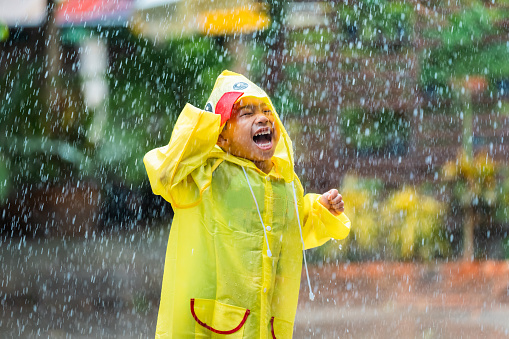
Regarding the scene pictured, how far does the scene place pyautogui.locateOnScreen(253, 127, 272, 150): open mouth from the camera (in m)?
2.53

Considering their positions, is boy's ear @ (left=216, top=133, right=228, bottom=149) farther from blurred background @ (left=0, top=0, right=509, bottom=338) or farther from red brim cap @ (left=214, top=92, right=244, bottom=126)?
blurred background @ (left=0, top=0, right=509, bottom=338)

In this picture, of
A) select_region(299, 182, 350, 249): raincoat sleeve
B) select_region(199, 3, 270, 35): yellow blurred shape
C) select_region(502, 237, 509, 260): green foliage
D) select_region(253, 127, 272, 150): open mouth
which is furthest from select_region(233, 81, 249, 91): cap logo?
select_region(502, 237, 509, 260): green foliage

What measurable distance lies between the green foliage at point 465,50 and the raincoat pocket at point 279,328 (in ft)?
17.9

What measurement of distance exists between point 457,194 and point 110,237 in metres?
4.33

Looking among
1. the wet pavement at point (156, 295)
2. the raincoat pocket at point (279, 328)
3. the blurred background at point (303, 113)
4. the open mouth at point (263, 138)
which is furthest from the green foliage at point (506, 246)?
the open mouth at point (263, 138)

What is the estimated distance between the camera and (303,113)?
7266mm

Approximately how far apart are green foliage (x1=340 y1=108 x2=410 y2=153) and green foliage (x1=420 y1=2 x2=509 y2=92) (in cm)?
56

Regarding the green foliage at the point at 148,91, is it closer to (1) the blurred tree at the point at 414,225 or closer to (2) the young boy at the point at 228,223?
(1) the blurred tree at the point at 414,225

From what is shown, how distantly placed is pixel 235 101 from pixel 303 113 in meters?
4.81

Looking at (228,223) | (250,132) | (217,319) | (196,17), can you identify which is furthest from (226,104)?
(196,17)

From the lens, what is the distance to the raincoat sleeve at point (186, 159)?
2.38 metres

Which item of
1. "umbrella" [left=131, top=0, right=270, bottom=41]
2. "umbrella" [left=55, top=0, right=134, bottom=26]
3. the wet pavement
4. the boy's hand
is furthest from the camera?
"umbrella" [left=55, top=0, right=134, bottom=26]

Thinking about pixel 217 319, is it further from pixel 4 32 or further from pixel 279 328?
Answer: pixel 4 32

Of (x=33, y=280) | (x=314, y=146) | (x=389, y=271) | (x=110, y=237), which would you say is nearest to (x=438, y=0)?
(x=314, y=146)
